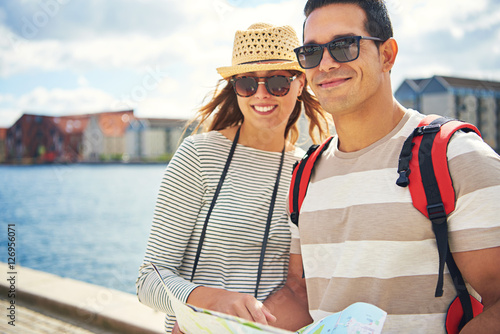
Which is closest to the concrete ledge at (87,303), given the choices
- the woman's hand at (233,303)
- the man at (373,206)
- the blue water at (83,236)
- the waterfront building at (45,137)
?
the woman's hand at (233,303)

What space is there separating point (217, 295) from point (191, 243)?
1.18ft

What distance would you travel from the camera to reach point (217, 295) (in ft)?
5.17

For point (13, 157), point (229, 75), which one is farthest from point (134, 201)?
point (13, 157)

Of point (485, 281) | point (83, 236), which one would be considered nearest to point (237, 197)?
point (485, 281)

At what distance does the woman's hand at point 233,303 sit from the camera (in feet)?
4.68

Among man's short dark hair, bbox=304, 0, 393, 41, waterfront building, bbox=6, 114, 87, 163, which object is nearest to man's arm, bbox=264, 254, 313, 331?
man's short dark hair, bbox=304, 0, 393, 41

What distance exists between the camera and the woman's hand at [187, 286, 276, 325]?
4.68 feet

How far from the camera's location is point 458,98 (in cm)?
3534

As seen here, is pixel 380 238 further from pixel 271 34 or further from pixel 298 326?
pixel 271 34

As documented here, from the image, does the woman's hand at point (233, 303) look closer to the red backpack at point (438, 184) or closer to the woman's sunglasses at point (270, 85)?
the red backpack at point (438, 184)

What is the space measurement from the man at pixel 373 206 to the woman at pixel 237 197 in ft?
0.73

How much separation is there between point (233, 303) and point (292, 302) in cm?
37

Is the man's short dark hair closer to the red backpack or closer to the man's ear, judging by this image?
the man's ear

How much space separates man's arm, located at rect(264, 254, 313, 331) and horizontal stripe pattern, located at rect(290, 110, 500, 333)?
0.15m
